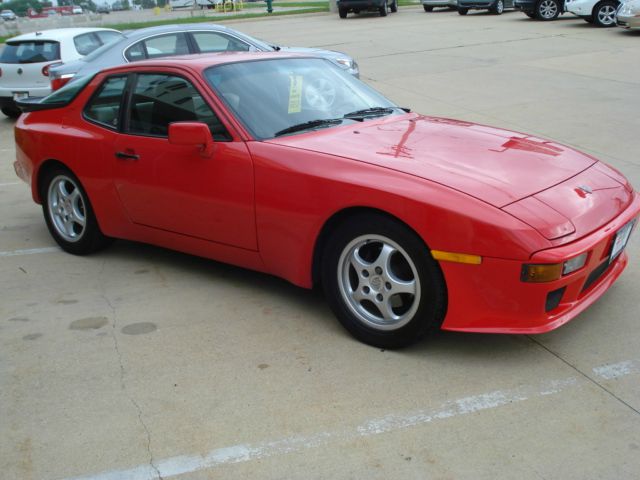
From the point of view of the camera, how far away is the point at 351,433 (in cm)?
325

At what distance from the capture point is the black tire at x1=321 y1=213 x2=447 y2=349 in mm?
3703

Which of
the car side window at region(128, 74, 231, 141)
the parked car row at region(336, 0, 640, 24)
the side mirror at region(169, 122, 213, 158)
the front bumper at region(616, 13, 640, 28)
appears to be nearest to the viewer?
the side mirror at region(169, 122, 213, 158)

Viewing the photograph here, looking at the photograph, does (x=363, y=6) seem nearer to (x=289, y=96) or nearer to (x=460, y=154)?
(x=289, y=96)

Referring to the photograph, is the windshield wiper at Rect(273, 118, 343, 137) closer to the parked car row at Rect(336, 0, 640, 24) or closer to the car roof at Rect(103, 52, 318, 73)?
the car roof at Rect(103, 52, 318, 73)

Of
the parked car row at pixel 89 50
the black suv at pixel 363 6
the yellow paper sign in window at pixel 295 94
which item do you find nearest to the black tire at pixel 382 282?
the yellow paper sign in window at pixel 295 94

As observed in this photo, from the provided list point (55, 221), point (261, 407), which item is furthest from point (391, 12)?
point (261, 407)

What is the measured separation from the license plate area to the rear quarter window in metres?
11.1

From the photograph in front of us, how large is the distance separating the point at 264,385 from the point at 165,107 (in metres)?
2.16

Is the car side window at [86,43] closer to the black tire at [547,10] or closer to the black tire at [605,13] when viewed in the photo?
the black tire at [605,13]

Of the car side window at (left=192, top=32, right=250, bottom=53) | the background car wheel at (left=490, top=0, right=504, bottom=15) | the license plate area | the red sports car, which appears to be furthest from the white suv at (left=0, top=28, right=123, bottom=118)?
the background car wheel at (left=490, top=0, right=504, bottom=15)

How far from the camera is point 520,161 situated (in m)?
4.13

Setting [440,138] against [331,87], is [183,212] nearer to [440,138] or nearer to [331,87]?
[331,87]

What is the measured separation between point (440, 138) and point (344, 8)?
26422mm

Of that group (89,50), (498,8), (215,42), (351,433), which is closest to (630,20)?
(498,8)
